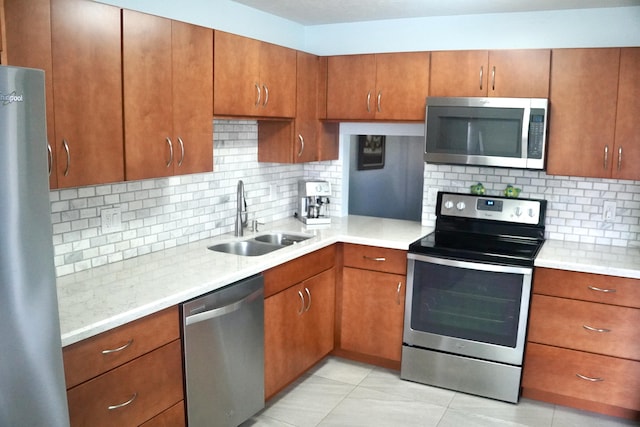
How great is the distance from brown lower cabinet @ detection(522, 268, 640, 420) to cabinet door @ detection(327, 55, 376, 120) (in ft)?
Result: 5.19

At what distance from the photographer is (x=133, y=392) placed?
7.50 ft

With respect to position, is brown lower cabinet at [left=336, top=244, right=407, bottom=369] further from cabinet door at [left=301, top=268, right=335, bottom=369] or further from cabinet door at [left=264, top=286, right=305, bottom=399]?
cabinet door at [left=264, top=286, right=305, bottom=399]

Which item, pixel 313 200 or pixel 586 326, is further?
pixel 313 200

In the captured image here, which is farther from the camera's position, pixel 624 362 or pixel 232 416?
pixel 624 362

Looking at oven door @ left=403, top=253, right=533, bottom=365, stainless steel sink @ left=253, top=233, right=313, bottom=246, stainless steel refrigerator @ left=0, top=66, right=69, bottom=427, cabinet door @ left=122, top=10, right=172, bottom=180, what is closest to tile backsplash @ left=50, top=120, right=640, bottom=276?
stainless steel sink @ left=253, top=233, right=313, bottom=246

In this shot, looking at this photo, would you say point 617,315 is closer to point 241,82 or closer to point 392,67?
point 392,67

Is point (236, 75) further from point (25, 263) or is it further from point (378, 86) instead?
point (25, 263)

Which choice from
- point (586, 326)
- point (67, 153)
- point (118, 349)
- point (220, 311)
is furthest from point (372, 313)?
point (67, 153)

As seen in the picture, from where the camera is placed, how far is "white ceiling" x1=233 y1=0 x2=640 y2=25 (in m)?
3.42

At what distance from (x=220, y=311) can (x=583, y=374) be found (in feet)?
6.95

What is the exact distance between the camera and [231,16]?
3594mm

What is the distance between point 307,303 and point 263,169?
3.53ft

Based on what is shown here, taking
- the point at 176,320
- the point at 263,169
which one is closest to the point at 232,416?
the point at 176,320

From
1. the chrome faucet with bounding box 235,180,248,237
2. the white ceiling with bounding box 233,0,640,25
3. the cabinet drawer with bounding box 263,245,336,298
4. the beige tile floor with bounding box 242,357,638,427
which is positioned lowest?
the beige tile floor with bounding box 242,357,638,427
